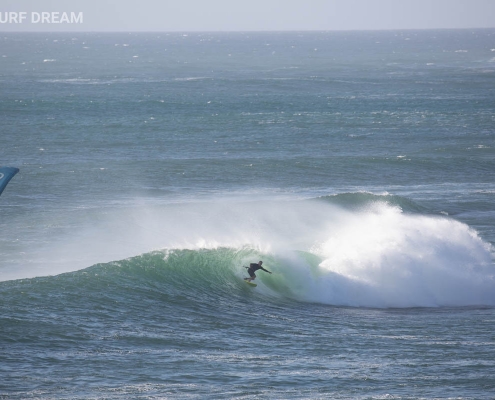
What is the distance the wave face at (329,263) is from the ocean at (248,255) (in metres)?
0.07

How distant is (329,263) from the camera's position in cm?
2345

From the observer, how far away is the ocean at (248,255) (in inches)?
604

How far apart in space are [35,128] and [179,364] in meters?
45.6

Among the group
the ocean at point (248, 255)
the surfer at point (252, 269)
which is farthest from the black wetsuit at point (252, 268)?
the ocean at point (248, 255)

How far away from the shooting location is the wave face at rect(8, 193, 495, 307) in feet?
71.4

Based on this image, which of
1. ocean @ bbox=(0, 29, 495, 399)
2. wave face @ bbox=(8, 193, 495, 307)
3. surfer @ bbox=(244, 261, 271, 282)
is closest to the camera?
ocean @ bbox=(0, 29, 495, 399)

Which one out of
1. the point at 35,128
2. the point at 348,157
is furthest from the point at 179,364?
the point at 35,128

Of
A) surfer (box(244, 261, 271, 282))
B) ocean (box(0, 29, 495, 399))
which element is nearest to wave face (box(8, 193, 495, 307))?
ocean (box(0, 29, 495, 399))

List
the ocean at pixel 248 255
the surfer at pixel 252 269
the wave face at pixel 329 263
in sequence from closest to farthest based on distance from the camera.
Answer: the ocean at pixel 248 255 → the wave face at pixel 329 263 → the surfer at pixel 252 269

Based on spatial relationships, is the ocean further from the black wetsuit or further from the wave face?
the black wetsuit

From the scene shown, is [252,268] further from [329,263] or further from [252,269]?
[329,263]

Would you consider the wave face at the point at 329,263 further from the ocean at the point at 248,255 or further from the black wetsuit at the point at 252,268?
the black wetsuit at the point at 252,268

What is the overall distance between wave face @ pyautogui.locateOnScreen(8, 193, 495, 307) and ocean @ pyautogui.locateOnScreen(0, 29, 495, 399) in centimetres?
7

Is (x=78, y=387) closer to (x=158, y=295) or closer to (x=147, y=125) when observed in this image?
(x=158, y=295)
